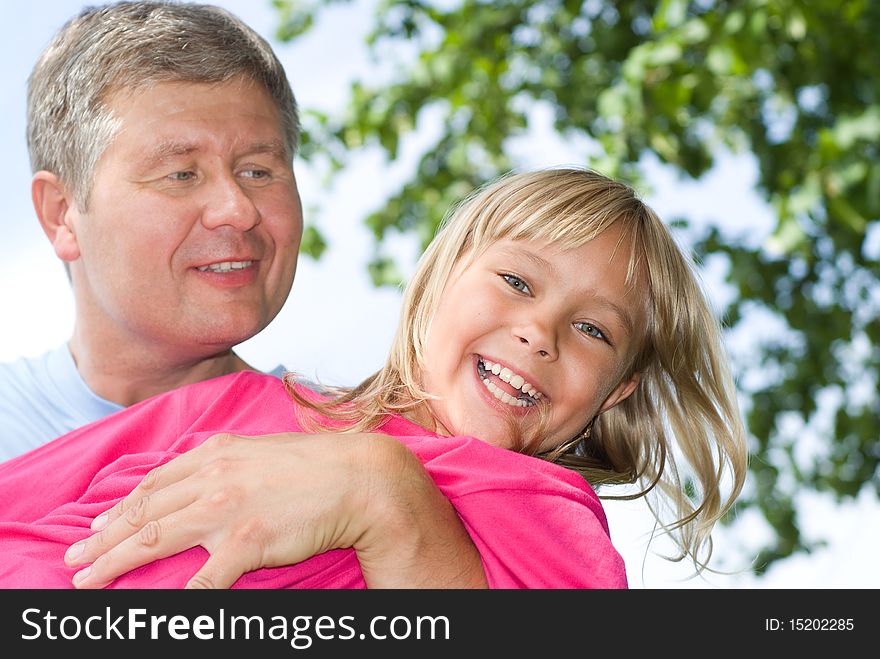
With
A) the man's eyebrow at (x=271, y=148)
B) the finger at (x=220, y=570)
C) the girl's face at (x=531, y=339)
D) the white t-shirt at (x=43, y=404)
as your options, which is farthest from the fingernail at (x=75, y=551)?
the man's eyebrow at (x=271, y=148)

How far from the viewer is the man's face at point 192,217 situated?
1790 mm

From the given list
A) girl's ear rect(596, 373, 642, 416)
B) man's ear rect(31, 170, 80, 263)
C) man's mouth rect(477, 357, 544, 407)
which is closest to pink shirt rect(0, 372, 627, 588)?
man's mouth rect(477, 357, 544, 407)

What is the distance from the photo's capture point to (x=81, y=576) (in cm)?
126

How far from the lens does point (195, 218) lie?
180cm

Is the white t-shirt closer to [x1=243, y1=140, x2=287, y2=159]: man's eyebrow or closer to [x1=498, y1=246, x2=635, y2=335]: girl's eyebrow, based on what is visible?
[x1=243, y1=140, x2=287, y2=159]: man's eyebrow

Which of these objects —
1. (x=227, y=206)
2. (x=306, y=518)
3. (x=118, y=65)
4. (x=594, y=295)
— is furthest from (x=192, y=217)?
(x=306, y=518)

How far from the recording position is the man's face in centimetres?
179

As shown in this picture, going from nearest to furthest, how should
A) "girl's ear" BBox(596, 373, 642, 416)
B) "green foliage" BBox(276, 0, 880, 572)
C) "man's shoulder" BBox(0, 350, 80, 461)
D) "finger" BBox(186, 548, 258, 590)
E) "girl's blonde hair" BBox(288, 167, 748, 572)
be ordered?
"finger" BBox(186, 548, 258, 590)
"girl's blonde hair" BBox(288, 167, 748, 572)
"girl's ear" BBox(596, 373, 642, 416)
"man's shoulder" BBox(0, 350, 80, 461)
"green foliage" BBox(276, 0, 880, 572)

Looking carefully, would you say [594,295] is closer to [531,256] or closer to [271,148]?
[531,256]

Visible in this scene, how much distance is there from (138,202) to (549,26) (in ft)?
7.79

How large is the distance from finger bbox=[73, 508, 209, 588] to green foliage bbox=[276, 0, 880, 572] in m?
2.34

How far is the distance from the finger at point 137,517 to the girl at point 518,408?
0.04 metres

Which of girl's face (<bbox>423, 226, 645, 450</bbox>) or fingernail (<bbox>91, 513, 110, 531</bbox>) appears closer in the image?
fingernail (<bbox>91, 513, 110, 531</bbox>)

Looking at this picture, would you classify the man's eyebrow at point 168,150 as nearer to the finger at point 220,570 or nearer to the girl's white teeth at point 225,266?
the girl's white teeth at point 225,266
